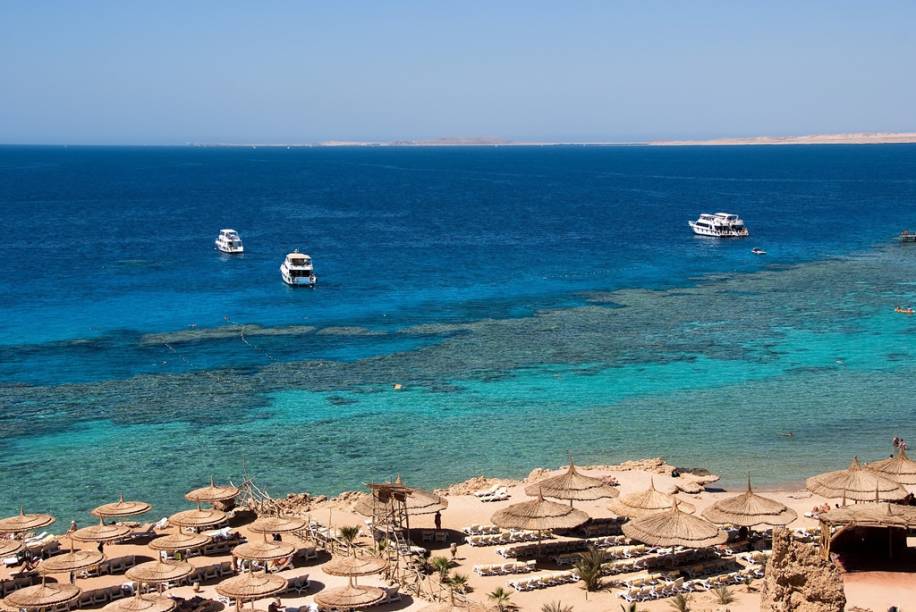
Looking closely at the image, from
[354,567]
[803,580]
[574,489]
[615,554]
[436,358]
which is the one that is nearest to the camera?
[803,580]

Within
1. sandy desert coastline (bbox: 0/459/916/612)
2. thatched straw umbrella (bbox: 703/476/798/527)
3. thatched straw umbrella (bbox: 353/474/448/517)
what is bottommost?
sandy desert coastline (bbox: 0/459/916/612)

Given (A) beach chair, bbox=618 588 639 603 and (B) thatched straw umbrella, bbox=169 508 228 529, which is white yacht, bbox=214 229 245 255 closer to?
(B) thatched straw umbrella, bbox=169 508 228 529

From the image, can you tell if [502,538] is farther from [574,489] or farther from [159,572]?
[159,572]

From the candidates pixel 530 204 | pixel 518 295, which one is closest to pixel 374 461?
pixel 518 295

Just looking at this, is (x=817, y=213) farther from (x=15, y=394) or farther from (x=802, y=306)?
(x=15, y=394)

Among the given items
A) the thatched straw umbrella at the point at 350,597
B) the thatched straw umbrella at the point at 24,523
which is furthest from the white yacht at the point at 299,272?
the thatched straw umbrella at the point at 350,597

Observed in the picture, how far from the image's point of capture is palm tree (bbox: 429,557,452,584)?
25734 mm

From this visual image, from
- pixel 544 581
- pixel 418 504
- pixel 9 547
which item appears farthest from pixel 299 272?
pixel 544 581

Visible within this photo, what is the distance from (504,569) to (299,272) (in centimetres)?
5344

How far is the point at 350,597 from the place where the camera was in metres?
23.6

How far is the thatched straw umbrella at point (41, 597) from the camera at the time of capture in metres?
23.5

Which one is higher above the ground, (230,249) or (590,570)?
(230,249)

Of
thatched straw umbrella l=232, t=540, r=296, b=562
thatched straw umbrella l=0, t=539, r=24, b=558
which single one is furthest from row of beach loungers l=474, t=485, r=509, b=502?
thatched straw umbrella l=0, t=539, r=24, b=558

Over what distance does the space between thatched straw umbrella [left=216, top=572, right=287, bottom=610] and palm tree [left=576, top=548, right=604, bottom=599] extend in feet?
25.7
